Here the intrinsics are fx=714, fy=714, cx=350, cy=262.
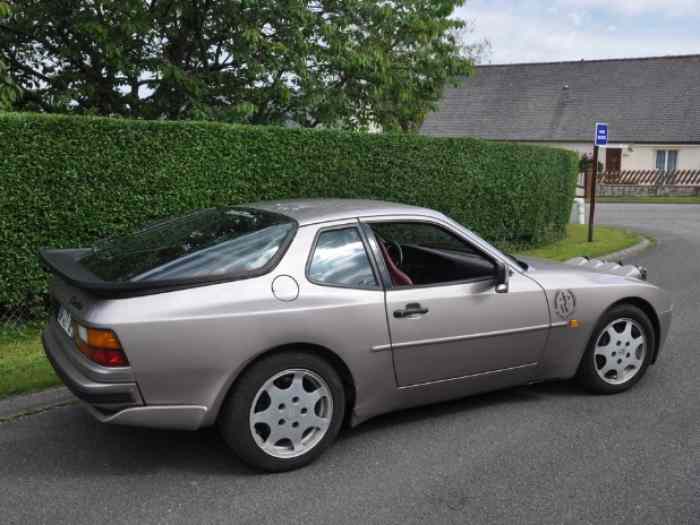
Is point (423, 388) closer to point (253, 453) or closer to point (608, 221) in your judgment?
point (253, 453)

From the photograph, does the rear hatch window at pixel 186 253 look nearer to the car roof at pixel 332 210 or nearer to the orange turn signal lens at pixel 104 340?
the car roof at pixel 332 210

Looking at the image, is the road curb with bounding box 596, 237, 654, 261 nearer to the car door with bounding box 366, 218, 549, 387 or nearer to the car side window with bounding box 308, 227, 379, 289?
the car door with bounding box 366, 218, 549, 387

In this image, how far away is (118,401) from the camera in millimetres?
3512

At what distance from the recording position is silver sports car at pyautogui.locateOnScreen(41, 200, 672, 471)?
3.57 meters


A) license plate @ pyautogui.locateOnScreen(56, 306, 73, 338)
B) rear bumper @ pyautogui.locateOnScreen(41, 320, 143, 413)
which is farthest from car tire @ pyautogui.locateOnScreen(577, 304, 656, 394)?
license plate @ pyautogui.locateOnScreen(56, 306, 73, 338)

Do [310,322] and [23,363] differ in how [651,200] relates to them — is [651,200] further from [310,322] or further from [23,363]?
[310,322]

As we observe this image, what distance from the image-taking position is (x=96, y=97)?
10336 millimetres

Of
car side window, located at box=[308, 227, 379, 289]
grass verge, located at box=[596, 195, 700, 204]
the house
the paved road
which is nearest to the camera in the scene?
the paved road

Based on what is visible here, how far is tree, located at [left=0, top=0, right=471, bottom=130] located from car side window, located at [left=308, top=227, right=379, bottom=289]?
19.0 feet

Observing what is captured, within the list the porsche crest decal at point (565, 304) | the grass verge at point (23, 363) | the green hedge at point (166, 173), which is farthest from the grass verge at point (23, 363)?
the porsche crest decal at point (565, 304)

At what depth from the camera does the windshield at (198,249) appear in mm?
3811

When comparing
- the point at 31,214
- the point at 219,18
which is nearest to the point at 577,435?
the point at 31,214

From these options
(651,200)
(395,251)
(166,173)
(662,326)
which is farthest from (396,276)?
(651,200)

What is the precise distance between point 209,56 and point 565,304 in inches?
305
